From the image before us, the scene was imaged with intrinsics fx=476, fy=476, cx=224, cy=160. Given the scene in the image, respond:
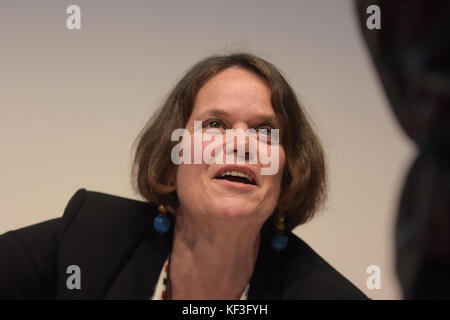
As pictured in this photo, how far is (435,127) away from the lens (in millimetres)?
302

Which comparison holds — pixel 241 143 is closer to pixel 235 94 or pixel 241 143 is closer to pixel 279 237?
pixel 235 94

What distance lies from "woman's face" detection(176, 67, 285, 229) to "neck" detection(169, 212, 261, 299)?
7 centimetres

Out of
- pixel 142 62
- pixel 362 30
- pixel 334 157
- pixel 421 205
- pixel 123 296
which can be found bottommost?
pixel 123 296

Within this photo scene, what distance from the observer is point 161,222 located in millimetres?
1386

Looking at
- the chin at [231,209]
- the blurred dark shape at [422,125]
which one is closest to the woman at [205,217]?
the chin at [231,209]

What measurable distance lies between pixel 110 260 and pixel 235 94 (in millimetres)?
563

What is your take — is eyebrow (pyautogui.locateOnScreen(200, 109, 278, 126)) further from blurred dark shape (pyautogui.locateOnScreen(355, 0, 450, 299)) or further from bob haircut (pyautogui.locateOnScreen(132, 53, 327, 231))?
blurred dark shape (pyautogui.locateOnScreen(355, 0, 450, 299))

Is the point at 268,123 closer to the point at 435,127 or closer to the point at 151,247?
the point at 151,247

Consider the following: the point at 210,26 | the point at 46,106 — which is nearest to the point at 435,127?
the point at 210,26

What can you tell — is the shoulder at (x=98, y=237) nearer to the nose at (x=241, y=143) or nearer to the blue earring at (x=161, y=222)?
the blue earring at (x=161, y=222)

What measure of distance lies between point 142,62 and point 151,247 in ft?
2.28

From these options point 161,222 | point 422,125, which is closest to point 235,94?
point 161,222

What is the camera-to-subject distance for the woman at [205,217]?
1.23 m

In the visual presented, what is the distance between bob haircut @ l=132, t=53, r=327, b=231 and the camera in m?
1.37
